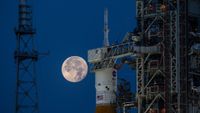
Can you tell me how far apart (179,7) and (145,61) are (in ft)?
26.0

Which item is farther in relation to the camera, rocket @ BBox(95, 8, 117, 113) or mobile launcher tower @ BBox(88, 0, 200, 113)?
rocket @ BBox(95, 8, 117, 113)

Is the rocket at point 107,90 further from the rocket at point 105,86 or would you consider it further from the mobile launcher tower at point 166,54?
the mobile launcher tower at point 166,54

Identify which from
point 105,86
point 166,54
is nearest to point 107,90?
point 105,86

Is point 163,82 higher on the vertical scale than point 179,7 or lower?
lower

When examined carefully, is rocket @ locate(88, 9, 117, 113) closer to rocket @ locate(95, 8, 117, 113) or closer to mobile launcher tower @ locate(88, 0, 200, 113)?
rocket @ locate(95, 8, 117, 113)

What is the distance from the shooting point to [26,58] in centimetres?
14250

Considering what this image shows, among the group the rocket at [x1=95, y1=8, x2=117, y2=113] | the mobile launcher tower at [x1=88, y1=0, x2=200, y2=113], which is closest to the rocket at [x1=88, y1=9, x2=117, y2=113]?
the rocket at [x1=95, y1=8, x2=117, y2=113]

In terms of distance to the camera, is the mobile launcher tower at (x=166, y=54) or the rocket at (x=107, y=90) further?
the rocket at (x=107, y=90)

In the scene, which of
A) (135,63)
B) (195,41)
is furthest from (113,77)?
(195,41)

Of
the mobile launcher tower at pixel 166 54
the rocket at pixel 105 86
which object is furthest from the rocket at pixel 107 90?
the mobile launcher tower at pixel 166 54

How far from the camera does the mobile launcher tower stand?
118 meters

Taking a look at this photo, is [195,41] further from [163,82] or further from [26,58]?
[26,58]

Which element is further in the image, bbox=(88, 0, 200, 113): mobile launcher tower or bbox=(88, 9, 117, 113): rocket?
bbox=(88, 9, 117, 113): rocket

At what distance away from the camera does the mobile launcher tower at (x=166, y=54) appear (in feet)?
387
